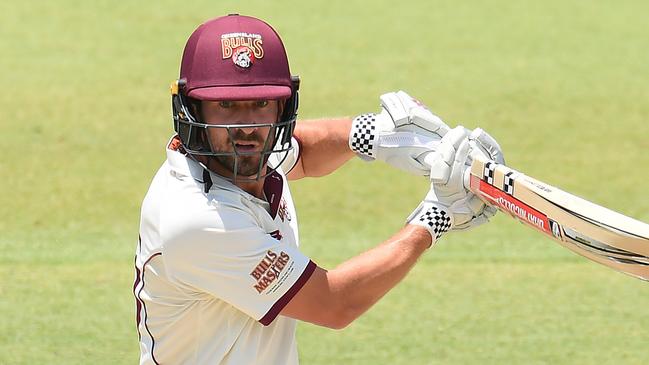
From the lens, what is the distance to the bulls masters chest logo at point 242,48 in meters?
3.95

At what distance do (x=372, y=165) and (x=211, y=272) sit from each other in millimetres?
5861

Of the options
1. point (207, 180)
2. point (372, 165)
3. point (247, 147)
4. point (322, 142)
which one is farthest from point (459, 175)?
point (372, 165)

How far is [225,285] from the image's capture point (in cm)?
396

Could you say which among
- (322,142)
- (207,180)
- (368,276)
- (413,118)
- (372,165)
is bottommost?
(372,165)

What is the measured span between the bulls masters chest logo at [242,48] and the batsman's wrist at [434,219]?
2.83 ft

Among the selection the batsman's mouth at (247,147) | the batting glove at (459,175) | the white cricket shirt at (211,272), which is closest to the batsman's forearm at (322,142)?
the batting glove at (459,175)

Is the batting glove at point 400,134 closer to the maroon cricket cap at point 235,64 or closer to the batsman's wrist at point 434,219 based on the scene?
the batsman's wrist at point 434,219

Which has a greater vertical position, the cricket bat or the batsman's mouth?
the cricket bat

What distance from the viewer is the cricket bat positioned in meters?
3.88

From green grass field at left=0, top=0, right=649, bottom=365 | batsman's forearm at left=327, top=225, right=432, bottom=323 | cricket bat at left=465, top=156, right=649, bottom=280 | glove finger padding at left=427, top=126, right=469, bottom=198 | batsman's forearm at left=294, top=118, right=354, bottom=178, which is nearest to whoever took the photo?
cricket bat at left=465, top=156, right=649, bottom=280

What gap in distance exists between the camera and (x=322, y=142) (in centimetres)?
508

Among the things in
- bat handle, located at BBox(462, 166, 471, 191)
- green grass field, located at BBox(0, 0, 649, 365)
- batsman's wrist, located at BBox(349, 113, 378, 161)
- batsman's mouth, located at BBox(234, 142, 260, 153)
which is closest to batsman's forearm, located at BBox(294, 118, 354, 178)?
batsman's wrist, located at BBox(349, 113, 378, 161)

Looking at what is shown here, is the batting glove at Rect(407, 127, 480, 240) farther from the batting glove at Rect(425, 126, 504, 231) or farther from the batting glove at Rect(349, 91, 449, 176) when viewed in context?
the batting glove at Rect(349, 91, 449, 176)

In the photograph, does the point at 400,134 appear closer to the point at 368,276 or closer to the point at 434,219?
the point at 434,219
